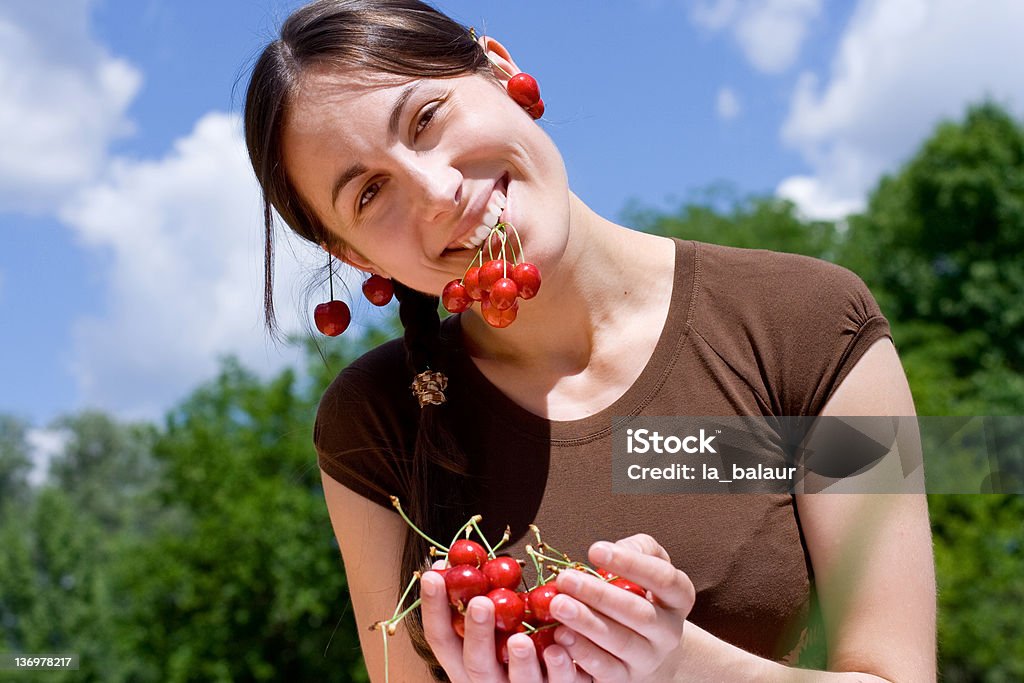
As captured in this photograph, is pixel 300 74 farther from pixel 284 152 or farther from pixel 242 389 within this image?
pixel 242 389

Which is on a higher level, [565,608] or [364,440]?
[364,440]

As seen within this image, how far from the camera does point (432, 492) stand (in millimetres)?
1640

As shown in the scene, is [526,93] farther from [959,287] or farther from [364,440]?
[959,287]

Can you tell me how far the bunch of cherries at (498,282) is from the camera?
1.49 m

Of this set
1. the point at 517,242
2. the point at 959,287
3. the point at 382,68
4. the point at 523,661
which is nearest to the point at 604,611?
the point at 523,661

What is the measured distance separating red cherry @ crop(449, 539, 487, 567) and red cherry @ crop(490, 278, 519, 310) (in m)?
0.35

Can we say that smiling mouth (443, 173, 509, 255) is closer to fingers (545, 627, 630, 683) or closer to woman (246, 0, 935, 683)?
woman (246, 0, 935, 683)

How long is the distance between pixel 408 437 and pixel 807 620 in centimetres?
73

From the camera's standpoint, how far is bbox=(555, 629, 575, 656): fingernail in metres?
1.15

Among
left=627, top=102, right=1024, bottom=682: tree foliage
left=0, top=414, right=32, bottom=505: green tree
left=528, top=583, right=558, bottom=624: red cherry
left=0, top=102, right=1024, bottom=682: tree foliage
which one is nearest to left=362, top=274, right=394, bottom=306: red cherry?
left=528, top=583, right=558, bottom=624: red cherry

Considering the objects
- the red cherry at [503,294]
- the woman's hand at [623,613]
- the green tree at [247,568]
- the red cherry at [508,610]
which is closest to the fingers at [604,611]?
the woman's hand at [623,613]

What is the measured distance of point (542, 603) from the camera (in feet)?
3.97

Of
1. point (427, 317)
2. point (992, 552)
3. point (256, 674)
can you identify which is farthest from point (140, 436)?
point (427, 317)

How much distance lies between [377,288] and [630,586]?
0.87m
